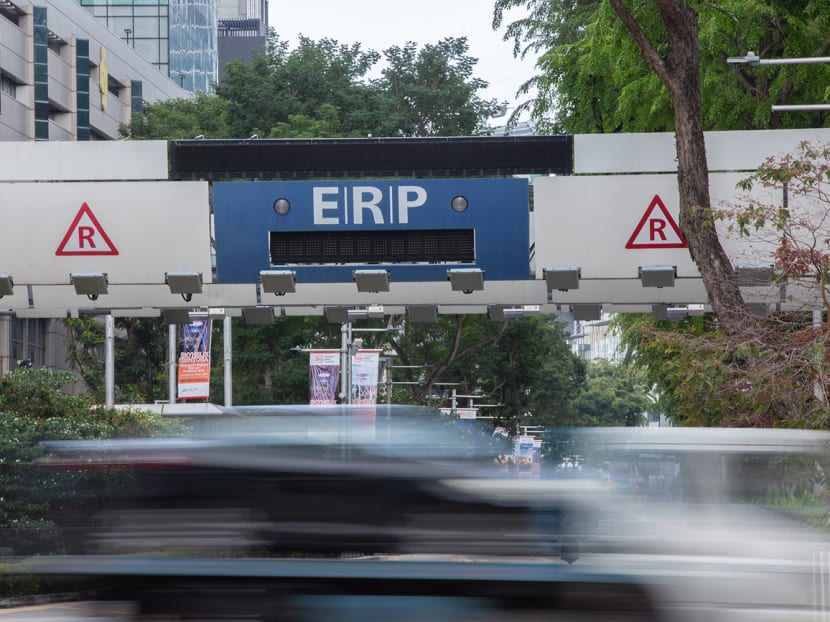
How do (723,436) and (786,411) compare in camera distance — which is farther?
(786,411)

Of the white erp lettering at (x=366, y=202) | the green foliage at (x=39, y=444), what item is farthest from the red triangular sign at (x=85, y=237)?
the white erp lettering at (x=366, y=202)

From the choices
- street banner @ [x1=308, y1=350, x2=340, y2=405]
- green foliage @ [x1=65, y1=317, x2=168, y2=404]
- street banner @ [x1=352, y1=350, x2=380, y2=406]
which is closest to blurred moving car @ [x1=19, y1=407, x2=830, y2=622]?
street banner @ [x1=308, y1=350, x2=340, y2=405]

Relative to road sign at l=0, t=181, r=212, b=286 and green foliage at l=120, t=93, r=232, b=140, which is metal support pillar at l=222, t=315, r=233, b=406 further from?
road sign at l=0, t=181, r=212, b=286

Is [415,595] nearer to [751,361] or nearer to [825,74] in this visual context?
[751,361]

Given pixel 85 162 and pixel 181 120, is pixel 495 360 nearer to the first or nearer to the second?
pixel 181 120

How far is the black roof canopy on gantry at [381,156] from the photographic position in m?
20.7

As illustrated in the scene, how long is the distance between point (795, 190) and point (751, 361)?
273 centimetres

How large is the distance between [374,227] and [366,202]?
374 millimetres

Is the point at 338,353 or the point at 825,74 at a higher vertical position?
the point at 825,74

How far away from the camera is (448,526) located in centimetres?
791

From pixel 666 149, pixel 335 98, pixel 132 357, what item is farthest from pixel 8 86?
pixel 666 149

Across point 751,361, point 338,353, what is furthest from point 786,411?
point 338,353

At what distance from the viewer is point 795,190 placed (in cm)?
1758

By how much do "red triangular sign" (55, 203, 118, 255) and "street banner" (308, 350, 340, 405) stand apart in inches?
818
